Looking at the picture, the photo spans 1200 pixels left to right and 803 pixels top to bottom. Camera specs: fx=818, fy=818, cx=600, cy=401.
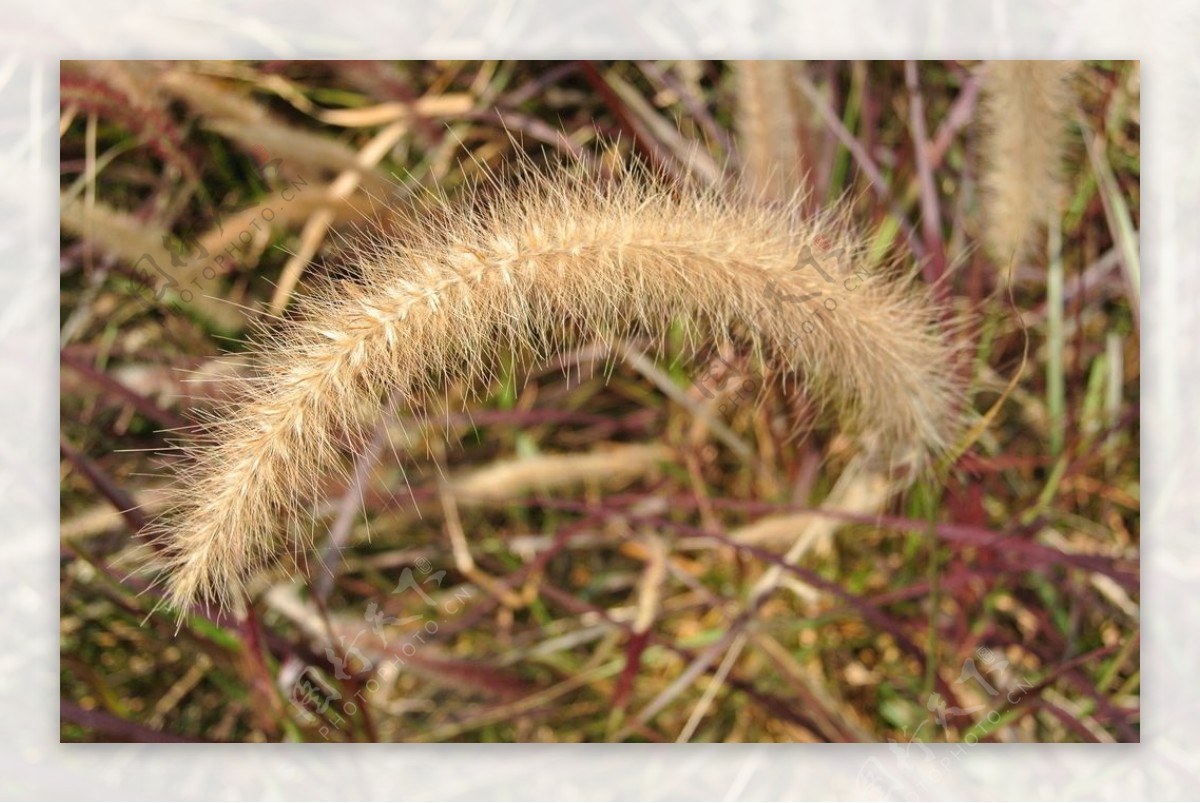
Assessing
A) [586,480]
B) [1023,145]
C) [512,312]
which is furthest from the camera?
[586,480]

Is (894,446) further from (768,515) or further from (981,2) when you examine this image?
(981,2)

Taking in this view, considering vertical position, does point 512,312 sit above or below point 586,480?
above

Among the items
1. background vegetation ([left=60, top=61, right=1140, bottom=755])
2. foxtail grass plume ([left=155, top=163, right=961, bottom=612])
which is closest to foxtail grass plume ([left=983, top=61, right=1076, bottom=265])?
background vegetation ([left=60, top=61, right=1140, bottom=755])

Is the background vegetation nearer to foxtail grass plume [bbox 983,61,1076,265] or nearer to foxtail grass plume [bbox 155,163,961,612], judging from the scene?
foxtail grass plume [bbox 983,61,1076,265]

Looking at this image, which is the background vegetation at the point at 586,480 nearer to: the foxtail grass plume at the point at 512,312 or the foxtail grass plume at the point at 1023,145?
the foxtail grass plume at the point at 1023,145

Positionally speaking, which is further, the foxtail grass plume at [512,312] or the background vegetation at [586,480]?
the background vegetation at [586,480]

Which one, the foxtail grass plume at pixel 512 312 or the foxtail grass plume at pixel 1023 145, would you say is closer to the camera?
the foxtail grass plume at pixel 512 312

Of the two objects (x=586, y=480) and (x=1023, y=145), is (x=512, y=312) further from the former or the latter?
(x=1023, y=145)

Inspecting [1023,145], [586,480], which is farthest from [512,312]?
[1023,145]

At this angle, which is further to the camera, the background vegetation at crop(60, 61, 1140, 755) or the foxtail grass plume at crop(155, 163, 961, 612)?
the background vegetation at crop(60, 61, 1140, 755)

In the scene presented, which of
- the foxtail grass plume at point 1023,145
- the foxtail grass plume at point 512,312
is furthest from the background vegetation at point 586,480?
the foxtail grass plume at point 512,312

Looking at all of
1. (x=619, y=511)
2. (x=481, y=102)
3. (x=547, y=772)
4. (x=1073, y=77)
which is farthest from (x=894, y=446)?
(x=481, y=102)
